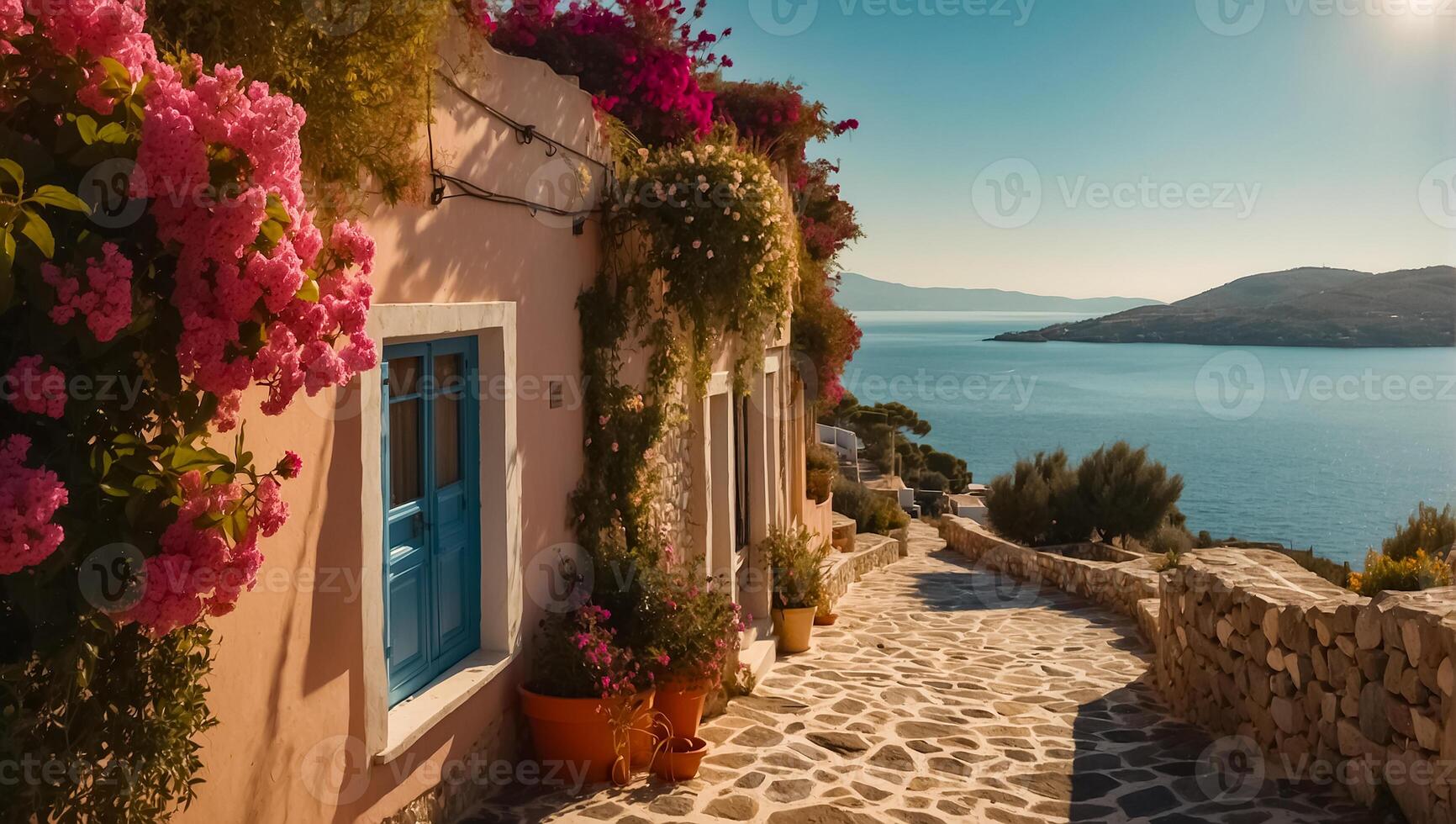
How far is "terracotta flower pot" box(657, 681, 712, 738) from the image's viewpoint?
6.12 meters

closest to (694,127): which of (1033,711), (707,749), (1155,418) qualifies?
(707,749)

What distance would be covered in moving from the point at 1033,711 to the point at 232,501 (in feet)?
23.1

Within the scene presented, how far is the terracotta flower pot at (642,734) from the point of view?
568 centimetres

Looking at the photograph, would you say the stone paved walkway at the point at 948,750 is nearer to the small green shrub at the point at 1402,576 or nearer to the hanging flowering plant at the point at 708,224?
the small green shrub at the point at 1402,576

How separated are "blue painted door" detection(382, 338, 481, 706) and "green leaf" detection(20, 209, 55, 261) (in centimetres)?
232

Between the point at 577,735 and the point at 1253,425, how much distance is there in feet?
490

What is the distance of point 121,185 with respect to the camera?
7.03 ft

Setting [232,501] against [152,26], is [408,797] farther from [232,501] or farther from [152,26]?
[152,26]

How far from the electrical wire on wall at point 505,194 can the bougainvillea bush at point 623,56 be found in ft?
4.54

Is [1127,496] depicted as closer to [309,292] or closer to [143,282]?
[309,292]

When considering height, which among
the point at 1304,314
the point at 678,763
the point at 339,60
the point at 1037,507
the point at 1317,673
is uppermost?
the point at 1304,314

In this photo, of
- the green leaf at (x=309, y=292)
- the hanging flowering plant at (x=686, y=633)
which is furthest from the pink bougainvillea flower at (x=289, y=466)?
the hanging flowering plant at (x=686, y=633)

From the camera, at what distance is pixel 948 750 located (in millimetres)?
6898

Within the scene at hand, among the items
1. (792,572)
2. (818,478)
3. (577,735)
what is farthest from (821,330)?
(577,735)
